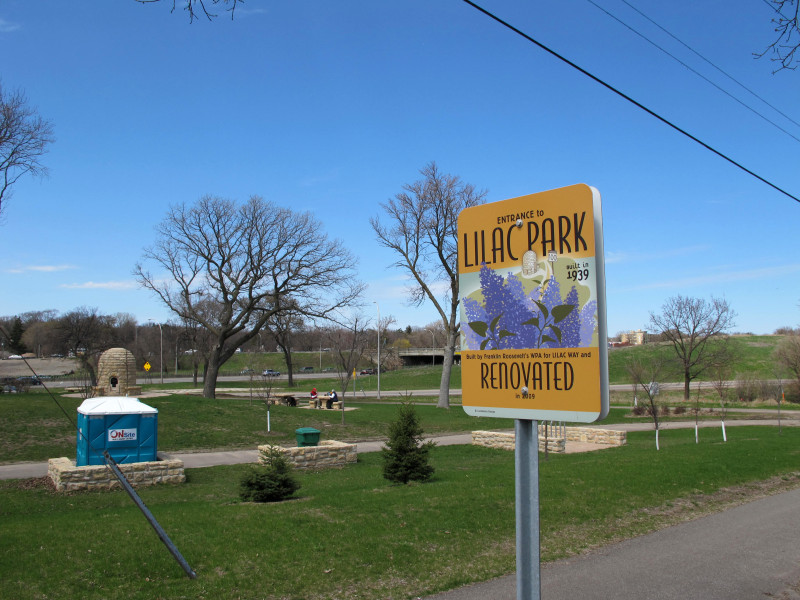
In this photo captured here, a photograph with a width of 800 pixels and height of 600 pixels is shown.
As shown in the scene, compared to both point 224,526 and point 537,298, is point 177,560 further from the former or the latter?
point 537,298

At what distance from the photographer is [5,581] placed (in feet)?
19.1

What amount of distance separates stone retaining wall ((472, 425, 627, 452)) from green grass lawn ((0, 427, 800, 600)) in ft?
19.2

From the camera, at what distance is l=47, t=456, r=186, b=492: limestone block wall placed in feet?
44.1

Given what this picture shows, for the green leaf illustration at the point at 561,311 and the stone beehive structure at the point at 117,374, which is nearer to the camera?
the green leaf illustration at the point at 561,311

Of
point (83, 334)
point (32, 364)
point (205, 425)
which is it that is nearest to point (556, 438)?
point (205, 425)

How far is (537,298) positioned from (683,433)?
2617cm

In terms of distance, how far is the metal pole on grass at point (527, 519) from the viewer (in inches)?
104

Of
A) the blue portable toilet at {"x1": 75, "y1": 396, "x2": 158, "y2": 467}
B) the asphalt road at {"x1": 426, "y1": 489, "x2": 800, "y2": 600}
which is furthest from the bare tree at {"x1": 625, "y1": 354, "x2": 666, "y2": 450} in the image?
the blue portable toilet at {"x1": 75, "y1": 396, "x2": 158, "y2": 467}

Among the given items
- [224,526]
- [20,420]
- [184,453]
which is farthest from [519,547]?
[20,420]

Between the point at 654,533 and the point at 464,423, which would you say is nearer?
the point at 654,533

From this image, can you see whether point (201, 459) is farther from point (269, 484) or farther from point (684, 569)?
point (684, 569)

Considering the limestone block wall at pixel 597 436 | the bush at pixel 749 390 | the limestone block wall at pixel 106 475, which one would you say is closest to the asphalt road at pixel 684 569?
the limestone block wall at pixel 106 475

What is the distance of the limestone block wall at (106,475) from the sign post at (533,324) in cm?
1343

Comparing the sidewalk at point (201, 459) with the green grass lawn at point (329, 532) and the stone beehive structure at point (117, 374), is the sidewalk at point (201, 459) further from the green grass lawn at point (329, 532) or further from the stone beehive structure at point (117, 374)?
the stone beehive structure at point (117, 374)
